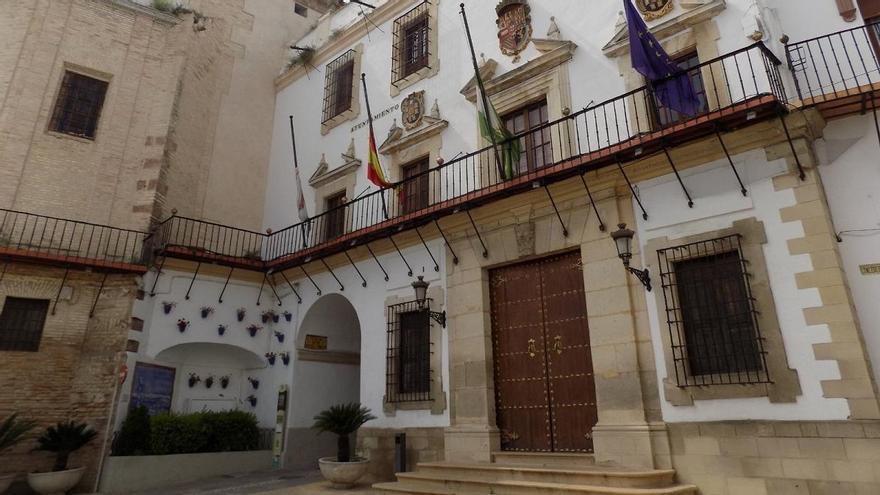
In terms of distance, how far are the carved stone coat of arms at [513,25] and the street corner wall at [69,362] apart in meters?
8.44

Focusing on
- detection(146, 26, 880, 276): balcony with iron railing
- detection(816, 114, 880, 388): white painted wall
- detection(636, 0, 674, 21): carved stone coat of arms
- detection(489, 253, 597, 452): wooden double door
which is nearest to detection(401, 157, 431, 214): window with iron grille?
detection(146, 26, 880, 276): balcony with iron railing

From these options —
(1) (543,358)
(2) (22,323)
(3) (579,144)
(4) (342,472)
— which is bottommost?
(4) (342,472)

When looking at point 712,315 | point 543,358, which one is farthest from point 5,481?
point 712,315

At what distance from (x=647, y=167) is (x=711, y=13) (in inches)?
95.2

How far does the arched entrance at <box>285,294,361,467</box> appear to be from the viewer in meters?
11.6

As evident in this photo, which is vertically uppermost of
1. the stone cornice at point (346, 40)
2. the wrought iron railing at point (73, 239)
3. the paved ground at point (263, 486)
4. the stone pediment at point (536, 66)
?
the stone cornice at point (346, 40)

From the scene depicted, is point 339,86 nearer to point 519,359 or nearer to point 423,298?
point 423,298

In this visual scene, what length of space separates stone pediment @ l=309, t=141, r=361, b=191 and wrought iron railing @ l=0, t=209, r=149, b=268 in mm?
3848


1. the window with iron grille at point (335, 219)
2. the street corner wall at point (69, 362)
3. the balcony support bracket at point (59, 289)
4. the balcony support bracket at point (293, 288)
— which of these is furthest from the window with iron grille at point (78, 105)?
the window with iron grille at point (335, 219)

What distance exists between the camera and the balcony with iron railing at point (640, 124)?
6711 millimetres

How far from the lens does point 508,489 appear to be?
665cm

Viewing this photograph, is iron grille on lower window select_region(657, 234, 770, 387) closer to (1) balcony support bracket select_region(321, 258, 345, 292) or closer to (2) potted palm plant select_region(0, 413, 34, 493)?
(1) balcony support bracket select_region(321, 258, 345, 292)

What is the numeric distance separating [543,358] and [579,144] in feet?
10.7

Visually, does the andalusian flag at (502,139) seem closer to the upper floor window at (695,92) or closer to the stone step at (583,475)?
the upper floor window at (695,92)
